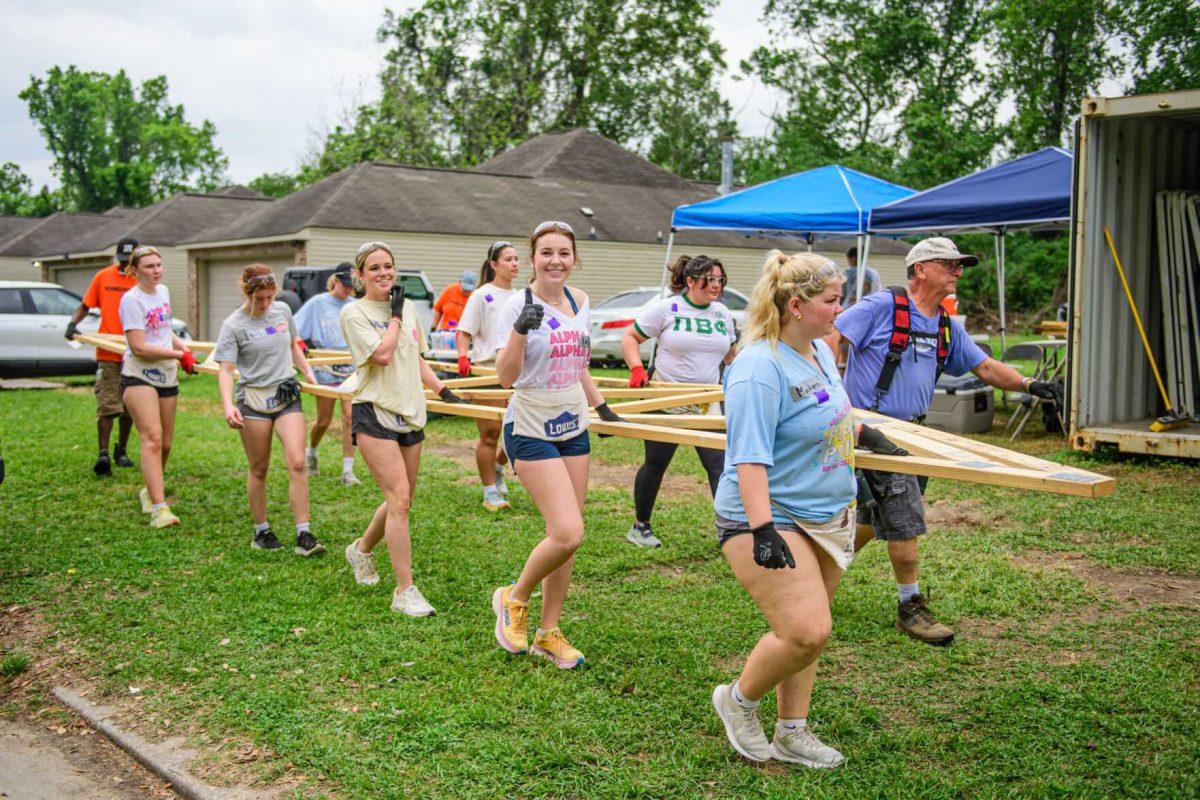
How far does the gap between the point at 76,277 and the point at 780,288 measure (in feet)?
142

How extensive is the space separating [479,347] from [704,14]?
43.6 meters

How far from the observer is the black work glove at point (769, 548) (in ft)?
10.8

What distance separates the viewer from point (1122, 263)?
408 inches

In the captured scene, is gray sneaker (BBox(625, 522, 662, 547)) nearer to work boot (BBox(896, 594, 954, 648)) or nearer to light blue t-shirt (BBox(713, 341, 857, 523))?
work boot (BBox(896, 594, 954, 648))

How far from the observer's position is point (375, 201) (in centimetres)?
2641

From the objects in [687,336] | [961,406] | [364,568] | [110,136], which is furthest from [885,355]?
[110,136]

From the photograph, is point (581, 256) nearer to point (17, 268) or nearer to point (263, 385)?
point (263, 385)

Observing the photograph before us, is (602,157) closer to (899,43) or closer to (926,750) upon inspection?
(899,43)

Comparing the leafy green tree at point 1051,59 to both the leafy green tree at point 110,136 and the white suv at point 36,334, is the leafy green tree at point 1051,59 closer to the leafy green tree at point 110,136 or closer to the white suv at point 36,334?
the white suv at point 36,334

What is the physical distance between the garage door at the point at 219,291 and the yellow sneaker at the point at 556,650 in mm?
26926

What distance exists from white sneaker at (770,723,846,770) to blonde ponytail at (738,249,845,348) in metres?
1.49

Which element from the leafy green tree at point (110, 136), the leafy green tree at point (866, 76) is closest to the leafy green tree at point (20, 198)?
the leafy green tree at point (110, 136)

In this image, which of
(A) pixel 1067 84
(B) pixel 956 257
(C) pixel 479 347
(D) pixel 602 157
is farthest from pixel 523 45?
(B) pixel 956 257

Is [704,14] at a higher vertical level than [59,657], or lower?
higher
